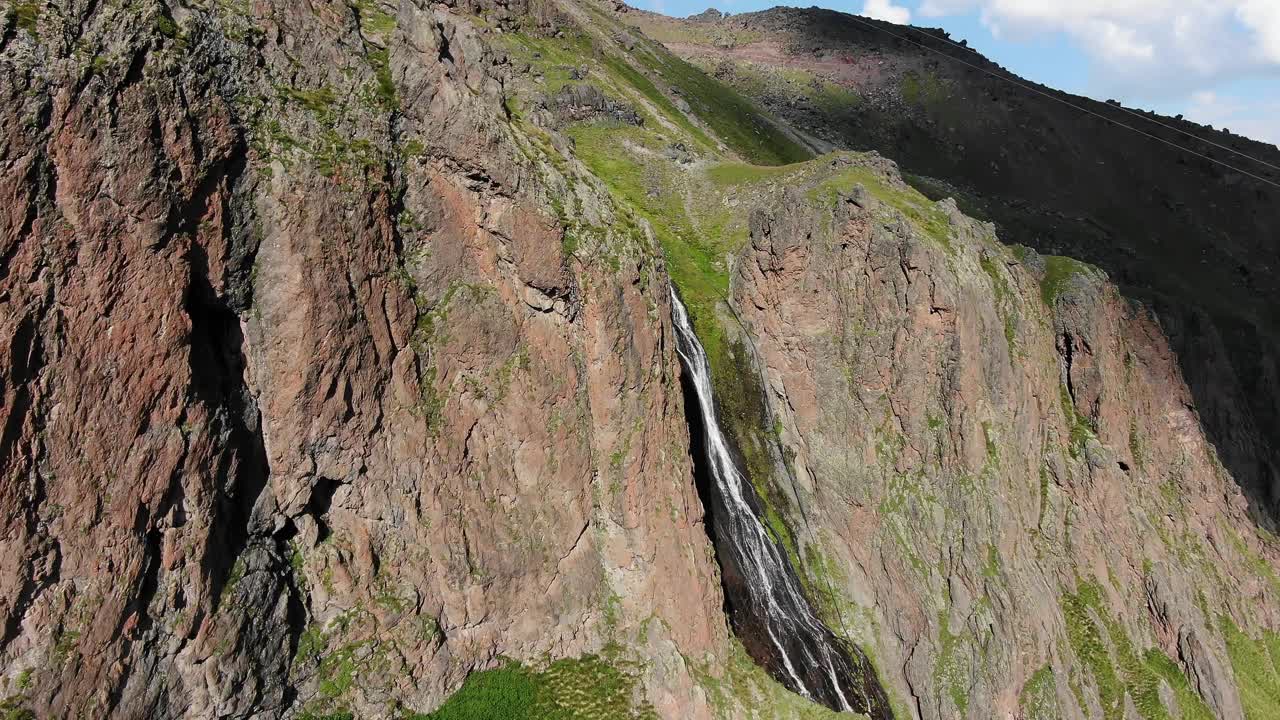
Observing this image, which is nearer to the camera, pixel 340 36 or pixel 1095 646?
pixel 340 36

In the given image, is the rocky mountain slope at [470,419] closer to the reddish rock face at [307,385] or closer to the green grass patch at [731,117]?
the reddish rock face at [307,385]

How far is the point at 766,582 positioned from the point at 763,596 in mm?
500

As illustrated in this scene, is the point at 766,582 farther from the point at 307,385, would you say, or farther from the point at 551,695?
the point at 307,385

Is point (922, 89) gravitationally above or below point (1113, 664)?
above

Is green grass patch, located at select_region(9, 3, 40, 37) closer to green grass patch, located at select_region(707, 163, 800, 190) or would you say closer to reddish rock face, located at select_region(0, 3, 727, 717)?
reddish rock face, located at select_region(0, 3, 727, 717)

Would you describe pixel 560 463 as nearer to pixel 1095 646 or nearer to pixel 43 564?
pixel 43 564

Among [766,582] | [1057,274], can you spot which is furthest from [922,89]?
[766,582]

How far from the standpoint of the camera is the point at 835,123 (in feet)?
281

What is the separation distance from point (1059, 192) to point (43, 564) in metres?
97.0

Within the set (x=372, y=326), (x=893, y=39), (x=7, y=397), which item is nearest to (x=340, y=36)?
(x=372, y=326)

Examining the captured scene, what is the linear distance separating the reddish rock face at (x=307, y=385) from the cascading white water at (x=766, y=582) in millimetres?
3291

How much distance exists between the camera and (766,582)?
2117 cm

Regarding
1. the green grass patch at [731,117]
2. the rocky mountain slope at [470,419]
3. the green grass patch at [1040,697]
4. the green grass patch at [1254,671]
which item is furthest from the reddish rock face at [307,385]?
the green grass patch at [731,117]

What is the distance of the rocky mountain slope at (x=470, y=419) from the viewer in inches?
408
